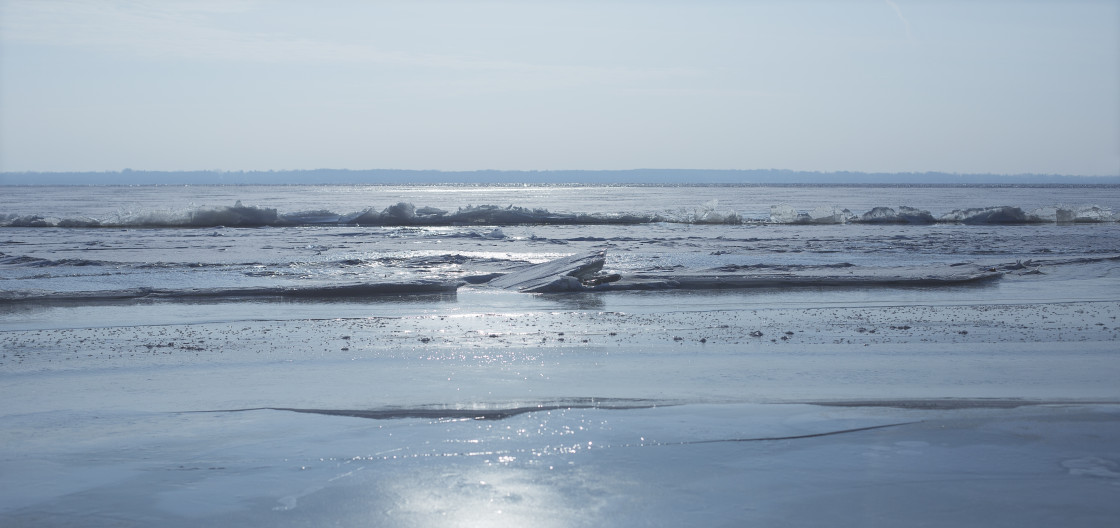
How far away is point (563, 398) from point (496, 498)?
5.51 ft

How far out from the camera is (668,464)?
3994 mm

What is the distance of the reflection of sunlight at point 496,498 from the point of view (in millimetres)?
3348

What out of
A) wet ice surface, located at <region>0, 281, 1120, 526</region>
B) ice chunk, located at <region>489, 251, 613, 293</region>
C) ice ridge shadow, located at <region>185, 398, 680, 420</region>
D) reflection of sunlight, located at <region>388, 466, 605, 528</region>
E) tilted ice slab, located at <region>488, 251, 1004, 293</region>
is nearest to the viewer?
reflection of sunlight, located at <region>388, 466, 605, 528</region>

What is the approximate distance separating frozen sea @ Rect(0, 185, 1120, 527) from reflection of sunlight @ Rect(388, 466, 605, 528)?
0.05 feet

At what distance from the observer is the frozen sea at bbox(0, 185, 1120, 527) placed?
11.7ft

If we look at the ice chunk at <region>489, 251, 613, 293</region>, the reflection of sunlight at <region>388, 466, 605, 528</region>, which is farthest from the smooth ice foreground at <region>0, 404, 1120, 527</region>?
the ice chunk at <region>489, 251, 613, 293</region>

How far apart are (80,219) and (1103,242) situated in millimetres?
31996

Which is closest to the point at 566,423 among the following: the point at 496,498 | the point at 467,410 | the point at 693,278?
the point at 467,410

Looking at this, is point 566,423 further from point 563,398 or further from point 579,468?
point 579,468

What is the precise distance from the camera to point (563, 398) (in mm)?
5191

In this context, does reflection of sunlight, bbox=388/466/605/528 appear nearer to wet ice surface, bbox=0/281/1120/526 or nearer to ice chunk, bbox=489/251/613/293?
wet ice surface, bbox=0/281/1120/526

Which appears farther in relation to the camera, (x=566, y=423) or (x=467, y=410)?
(x=467, y=410)

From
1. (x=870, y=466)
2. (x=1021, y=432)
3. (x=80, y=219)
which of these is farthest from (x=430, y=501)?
(x=80, y=219)

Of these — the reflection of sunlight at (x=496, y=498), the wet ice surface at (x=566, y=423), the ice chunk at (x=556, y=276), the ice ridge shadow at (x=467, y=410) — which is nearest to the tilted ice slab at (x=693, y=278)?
the ice chunk at (x=556, y=276)
